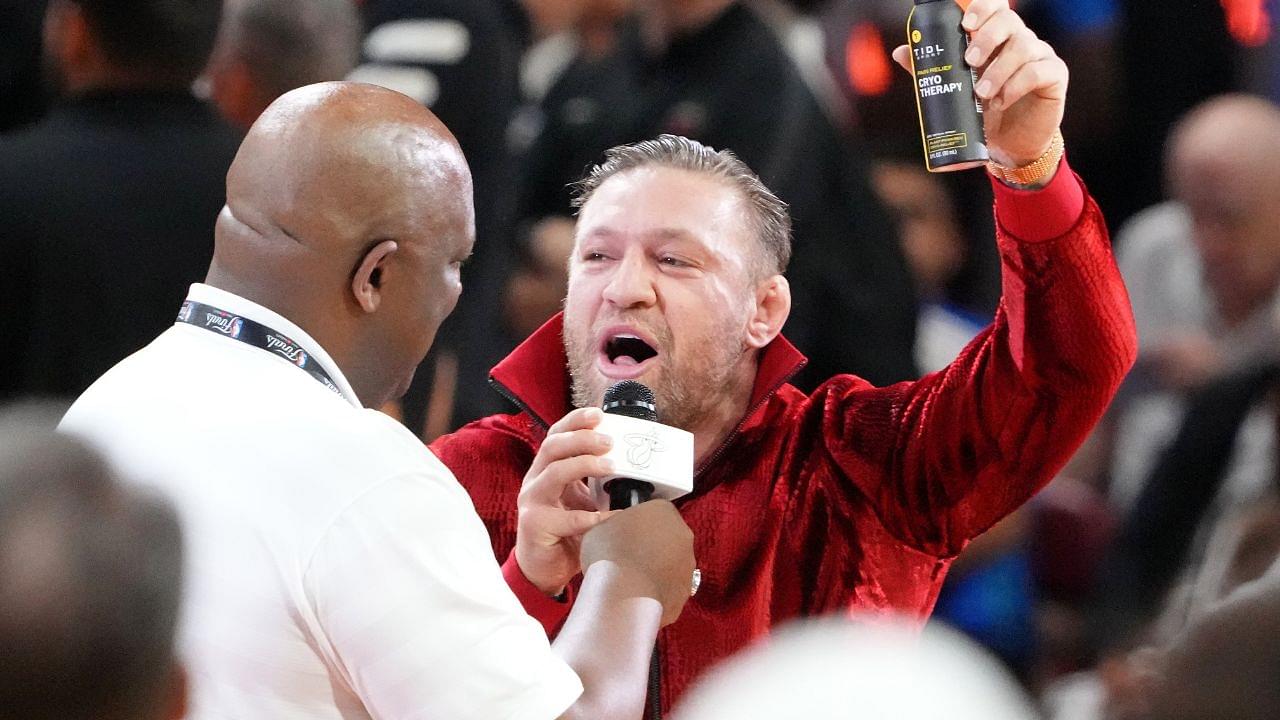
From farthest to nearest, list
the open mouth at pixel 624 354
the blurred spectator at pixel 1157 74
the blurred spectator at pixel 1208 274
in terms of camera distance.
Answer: the blurred spectator at pixel 1157 74
the blurred spectator at pixel 1208 274
the open mouth at pixel 624 354

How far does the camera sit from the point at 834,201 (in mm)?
3881

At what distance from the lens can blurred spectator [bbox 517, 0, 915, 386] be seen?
378 cm

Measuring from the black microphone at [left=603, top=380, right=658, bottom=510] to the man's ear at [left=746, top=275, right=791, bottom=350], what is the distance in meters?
0.34

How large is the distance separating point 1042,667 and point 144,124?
2.23m

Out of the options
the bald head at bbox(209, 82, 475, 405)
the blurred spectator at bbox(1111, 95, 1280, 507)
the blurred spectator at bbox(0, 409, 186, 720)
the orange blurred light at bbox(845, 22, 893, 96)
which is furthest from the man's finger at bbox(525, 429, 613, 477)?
the orange blurred light at bbox(845, 22, 893, 96)

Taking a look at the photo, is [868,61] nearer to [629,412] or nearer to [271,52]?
[271,52]

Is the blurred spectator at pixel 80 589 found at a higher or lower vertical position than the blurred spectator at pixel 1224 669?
lower

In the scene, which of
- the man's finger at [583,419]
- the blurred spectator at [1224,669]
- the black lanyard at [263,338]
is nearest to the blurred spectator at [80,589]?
the black lanyard at [263,338]

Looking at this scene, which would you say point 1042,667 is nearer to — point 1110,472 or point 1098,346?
point 1110,472

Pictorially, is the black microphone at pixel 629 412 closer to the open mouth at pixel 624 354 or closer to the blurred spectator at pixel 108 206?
the open mouth at pixel 624 354

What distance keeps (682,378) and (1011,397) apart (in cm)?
45

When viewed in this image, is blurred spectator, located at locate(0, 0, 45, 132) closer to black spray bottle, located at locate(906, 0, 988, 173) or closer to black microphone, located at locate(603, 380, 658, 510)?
black microphone, located at locate(603, 380, 658, 510)

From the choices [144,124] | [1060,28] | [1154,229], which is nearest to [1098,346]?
[144,124]

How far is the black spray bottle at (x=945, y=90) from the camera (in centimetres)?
229
